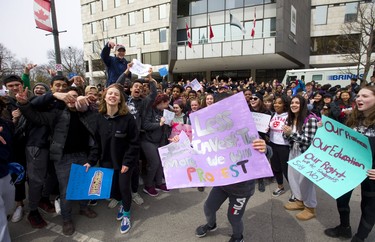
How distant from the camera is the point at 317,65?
28859 millimetres

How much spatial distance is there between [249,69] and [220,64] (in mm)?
4381

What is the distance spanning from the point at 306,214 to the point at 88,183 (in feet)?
10.2

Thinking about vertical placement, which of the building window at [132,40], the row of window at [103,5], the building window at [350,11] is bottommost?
the building window at [132,40]

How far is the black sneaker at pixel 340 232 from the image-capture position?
2836 millimetres

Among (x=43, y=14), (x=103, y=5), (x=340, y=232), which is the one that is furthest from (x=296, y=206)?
(x=103, y=5)

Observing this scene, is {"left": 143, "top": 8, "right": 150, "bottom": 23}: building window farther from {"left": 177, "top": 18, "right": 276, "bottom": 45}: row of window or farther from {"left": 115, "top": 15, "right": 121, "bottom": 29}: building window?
{"left": 177, "top": 18, "right": 276, "bottom": 45}: row of window

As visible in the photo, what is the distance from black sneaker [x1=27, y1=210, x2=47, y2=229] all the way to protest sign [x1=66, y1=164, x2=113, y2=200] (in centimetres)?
72

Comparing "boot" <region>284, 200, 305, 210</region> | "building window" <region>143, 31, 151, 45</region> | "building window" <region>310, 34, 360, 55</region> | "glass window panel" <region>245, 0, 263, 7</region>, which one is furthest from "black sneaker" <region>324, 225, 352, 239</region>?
"building window" <region>143, 31, 151, 45</region>

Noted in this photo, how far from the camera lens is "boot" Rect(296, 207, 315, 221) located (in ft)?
10.7

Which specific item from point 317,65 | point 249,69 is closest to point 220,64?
point 249,69

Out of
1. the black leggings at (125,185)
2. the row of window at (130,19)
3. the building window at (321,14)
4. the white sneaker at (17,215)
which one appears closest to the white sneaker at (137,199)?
the black leggings at (125,185)

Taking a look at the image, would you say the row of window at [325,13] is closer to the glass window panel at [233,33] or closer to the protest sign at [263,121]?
the glass window panel at [233,33]

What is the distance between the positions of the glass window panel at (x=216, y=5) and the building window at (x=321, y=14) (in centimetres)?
1258

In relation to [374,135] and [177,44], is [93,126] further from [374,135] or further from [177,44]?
[177,44]
